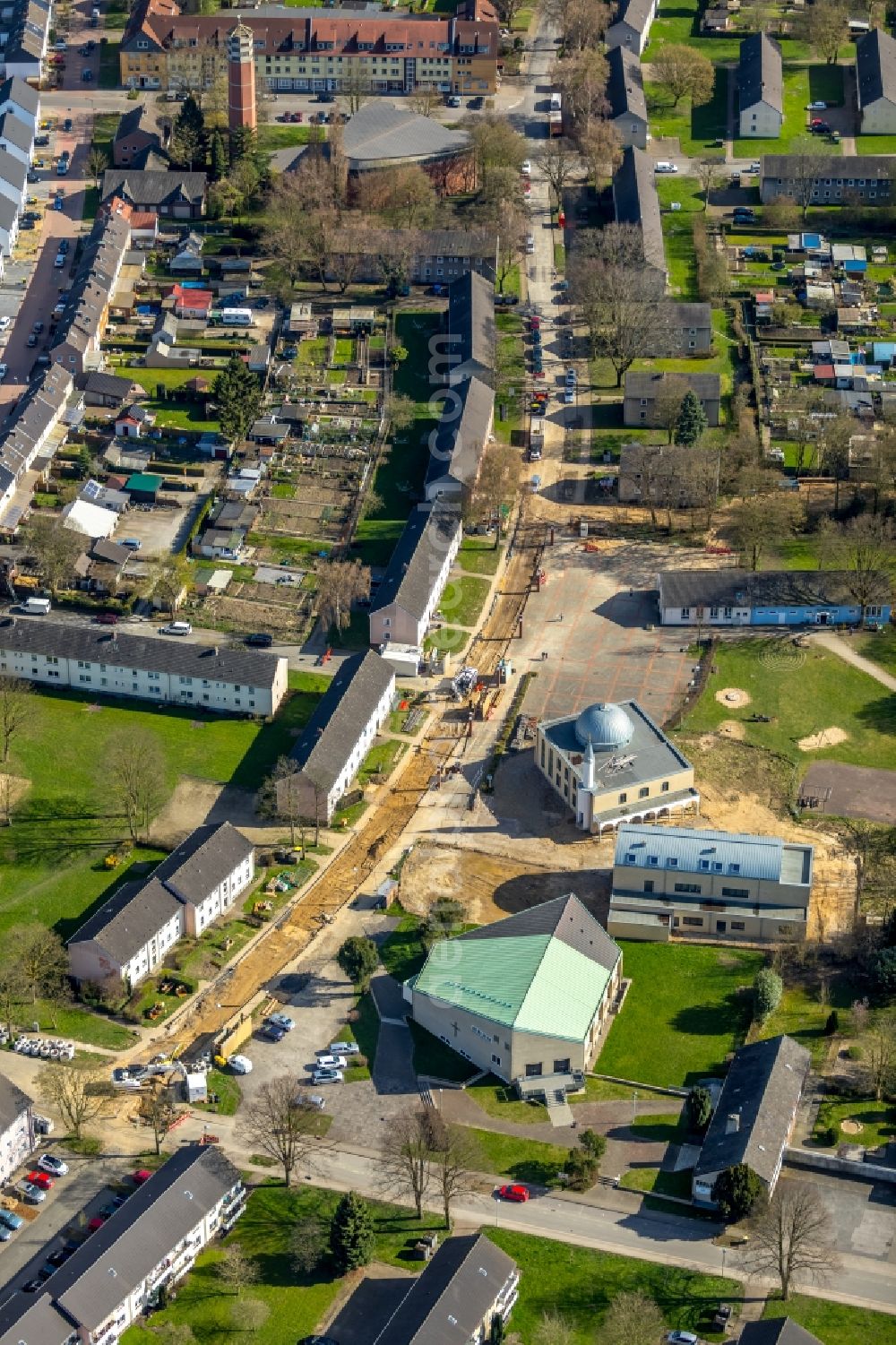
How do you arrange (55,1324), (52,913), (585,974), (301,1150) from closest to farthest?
(55,1324)
(301,1150)
(585,974)
(52,913)

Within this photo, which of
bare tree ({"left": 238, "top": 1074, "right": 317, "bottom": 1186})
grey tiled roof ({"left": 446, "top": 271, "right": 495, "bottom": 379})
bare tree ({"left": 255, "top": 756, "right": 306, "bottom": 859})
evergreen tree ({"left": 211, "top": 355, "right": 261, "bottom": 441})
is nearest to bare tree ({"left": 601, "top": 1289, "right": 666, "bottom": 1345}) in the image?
bare tree ({"left": 238, "top": 1074, "right": 317, "bottom": 1186})

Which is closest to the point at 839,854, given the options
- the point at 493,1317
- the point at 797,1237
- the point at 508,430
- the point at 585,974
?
the point at 585,974

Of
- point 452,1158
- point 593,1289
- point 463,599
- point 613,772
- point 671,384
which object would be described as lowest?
point 463,599

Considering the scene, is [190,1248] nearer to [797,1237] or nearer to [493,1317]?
[493,1317]

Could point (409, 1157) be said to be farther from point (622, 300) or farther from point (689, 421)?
point (622, 300)

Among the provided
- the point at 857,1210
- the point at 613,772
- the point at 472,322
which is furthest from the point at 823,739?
the point at 472,322

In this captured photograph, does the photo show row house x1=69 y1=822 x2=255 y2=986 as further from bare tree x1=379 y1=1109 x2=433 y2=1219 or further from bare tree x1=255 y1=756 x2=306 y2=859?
bare tree x1=379 y1=1109 x2=433 y2=1219
